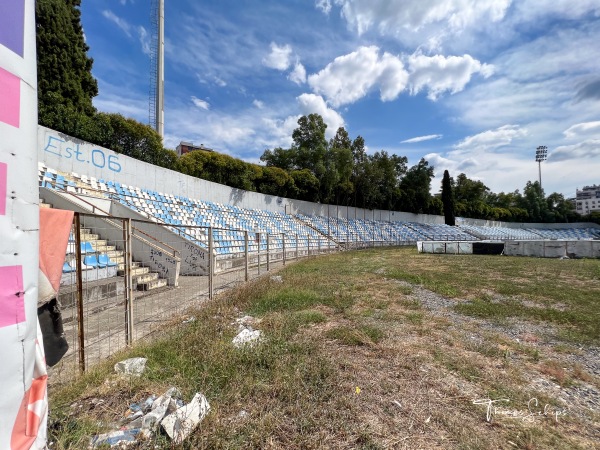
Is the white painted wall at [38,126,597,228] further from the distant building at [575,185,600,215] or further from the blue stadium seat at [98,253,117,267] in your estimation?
the distant building at [575,185,600,215]

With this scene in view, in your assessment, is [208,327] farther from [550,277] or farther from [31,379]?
[550,277]

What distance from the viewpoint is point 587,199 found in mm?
149500

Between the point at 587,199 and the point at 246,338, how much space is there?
8288 inches

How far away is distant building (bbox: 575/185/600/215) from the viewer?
141 metres

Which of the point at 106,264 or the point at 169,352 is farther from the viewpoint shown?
the point at 106,264

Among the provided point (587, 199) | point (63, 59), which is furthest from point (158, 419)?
point (587, 199)

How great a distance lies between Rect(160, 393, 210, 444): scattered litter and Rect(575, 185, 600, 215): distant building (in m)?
181

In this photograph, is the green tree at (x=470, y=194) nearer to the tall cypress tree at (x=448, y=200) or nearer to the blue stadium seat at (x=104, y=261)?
the tall cypress tree at (x=448, y=200)

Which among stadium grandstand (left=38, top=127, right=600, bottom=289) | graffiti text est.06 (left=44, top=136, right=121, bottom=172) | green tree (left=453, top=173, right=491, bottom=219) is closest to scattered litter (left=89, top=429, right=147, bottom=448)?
stadium grandstand (left=38, top=127, right=600, bottom=289)

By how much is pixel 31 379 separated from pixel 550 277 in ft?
45.4

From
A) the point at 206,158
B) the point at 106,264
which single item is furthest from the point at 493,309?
the point at 206,158

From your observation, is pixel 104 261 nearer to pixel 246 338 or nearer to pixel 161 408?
pixel 246 338

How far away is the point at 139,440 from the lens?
195 centimetres

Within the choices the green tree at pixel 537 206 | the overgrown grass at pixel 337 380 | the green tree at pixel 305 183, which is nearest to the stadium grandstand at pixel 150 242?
the overgrown grass at pixel 337 380
